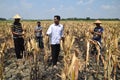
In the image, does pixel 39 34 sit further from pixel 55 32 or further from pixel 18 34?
pixel 55 32

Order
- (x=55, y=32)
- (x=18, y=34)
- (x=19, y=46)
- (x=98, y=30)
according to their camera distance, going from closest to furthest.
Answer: (x=55, y=32), (x=18, y=34), (x=19, y=46), (x=98, y=30)

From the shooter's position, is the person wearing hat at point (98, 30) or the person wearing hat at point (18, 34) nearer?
the person wearing hat at point (18, 34)

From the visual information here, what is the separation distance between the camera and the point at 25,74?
30.0 feet

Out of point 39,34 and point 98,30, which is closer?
point 98,30

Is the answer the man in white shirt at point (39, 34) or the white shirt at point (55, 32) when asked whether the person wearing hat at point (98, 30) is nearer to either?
the white shirt at point (55, 32)

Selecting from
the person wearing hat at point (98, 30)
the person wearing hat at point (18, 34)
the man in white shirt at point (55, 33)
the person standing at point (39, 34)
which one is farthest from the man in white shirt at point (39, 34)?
the man in white shirt at point (55, 33)

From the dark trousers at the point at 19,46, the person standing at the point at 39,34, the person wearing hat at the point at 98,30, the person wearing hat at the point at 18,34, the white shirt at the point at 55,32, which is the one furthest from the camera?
the person standing at the point at 39,34

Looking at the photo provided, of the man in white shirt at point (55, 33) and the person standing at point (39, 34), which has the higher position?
the man in white shirt at point (55, 33)

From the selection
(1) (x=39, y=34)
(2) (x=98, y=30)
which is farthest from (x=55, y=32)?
(1) (x=39, y=34)

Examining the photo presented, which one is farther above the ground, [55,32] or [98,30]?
[55,32]

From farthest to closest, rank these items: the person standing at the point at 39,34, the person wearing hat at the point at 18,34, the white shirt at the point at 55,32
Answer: the person standing at the point at 39,34 → the person wearing hat at the point at 18,34 → the white shirt at the point at 55,32

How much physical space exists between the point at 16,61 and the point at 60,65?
1.80 m

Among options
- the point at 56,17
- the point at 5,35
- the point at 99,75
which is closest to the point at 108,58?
the point at 99,75

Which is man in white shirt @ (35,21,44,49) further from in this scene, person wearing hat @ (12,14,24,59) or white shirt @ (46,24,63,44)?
white shirt @ (46,24,63,44)
